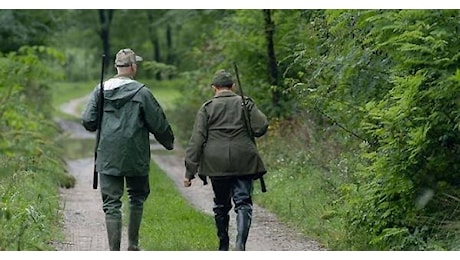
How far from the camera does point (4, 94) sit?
7.12 meters

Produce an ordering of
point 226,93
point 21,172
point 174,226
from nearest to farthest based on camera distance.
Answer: point 226,93
point 174,226
point 21,172

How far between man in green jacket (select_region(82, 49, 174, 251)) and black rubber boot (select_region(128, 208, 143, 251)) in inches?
1.6

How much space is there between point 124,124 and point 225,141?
992 millimetres

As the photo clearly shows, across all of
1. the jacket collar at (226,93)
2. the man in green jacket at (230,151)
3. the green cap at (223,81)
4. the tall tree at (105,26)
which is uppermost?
the green cap at (223,81)

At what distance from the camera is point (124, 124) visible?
30.4 feet

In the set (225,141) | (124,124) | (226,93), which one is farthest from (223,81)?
(124,124)

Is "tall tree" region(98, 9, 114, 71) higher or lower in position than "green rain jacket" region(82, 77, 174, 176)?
lower

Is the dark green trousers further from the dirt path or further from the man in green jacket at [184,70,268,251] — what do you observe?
the dirt path

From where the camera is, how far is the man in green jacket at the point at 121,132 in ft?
30.3

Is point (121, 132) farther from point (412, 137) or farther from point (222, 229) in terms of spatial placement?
point (412, 137)

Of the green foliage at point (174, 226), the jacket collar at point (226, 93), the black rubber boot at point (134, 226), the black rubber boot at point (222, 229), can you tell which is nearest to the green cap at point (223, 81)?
the jacket collar at point (226, 93)

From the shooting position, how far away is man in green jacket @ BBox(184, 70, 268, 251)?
9477 millimetres

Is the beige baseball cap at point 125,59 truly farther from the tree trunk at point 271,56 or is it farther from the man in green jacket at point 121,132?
the tree trunk at point 271,56

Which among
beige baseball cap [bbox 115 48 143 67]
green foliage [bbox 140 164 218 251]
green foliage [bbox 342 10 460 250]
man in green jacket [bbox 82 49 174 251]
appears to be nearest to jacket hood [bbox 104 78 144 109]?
man in green jacket [bbox 82 49 174 251]
